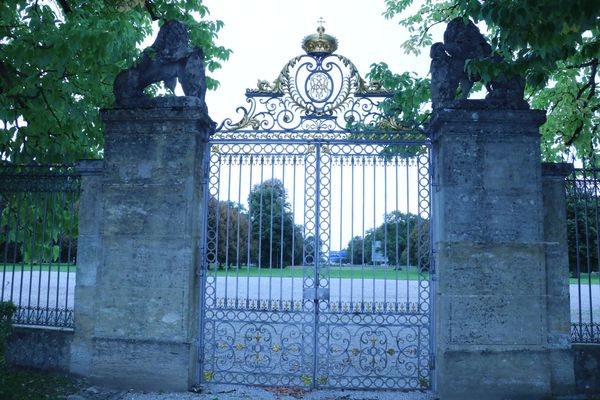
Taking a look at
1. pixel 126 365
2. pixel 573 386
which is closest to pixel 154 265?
pixel 126 365

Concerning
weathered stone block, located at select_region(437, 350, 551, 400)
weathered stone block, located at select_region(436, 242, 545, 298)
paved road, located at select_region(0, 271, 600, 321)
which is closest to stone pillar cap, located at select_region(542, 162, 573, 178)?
weathered stone block, located at select_region(436, 242, 545, 298)

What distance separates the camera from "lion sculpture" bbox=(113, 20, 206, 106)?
20.1 feet

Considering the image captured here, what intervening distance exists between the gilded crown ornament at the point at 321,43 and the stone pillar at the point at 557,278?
2.94m

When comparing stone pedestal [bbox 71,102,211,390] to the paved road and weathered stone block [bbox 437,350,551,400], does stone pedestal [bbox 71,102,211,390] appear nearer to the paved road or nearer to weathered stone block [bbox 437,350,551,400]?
the paved road

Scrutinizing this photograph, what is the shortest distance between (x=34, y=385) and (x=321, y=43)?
17.3 feet

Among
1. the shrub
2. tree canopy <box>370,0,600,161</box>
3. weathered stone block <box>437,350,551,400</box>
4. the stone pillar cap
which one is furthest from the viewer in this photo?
the stone pillar cap

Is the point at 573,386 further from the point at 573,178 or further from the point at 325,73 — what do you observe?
the point at 325,73

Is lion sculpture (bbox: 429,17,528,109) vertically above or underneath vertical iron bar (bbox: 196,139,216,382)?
above

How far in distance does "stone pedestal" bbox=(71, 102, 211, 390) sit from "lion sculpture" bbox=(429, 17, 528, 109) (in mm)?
2866

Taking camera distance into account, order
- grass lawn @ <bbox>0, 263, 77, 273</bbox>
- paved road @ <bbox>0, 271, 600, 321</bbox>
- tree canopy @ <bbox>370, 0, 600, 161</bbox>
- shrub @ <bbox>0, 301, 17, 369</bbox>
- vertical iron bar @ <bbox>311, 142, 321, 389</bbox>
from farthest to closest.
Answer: grass lawn @ <bbox>0, 263, 77, 273</bbox> < paved road @ <bbox>0, 271, 600, 321</bbox> < vertical iron bar @ <bbox>311, 142, 321, 389</bbox> < shrub @ <bbox>0, 301, 17, 369</bbox> < tree canopy @ <bbox>370, 0, 600, 161</bbox>

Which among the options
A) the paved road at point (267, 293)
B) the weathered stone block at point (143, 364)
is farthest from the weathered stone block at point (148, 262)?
the weathered stone block at point (143, 364)

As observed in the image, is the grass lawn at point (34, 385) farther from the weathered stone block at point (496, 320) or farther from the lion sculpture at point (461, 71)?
the lion sculpture at point (461, 71)

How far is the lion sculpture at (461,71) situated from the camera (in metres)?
5.85

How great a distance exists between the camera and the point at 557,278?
5.58 metres
